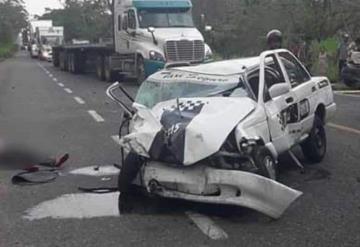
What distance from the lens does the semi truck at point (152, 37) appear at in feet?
77.7

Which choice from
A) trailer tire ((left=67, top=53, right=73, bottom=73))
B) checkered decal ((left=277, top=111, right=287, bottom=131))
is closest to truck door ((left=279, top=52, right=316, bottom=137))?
checkered decal ((left=277, top=111, right=287, bottom=131))

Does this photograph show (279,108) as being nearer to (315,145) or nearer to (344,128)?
(315,145)

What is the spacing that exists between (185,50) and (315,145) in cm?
1503

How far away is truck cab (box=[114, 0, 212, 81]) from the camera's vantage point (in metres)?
23.6

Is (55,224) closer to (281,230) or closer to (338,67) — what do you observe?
(281,230)

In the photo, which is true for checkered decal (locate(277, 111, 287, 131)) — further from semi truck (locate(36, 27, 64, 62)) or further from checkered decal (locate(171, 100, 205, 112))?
semi truck (locate(36, 27, 64, 62))

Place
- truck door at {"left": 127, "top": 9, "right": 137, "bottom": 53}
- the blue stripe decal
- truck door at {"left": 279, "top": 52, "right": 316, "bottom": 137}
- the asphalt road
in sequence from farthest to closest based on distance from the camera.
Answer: truck door at {"left": 127, "top": 9, "right": 137, "bottom": 53} → the blue stripe decal → truck door at {"left": 279, "top": 52, "right": 316, "bottom": 137} → the asphalt road

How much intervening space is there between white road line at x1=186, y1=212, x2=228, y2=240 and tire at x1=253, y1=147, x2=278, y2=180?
0.68 metres

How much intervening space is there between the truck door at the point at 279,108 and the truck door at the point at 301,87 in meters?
0.20

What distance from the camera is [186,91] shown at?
25.5 ft

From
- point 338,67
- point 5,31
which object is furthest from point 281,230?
point 5,31

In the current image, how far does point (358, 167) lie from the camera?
350 inches

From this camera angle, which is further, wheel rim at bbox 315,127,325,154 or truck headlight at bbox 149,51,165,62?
truck headlight at bbox 149,51,165,62

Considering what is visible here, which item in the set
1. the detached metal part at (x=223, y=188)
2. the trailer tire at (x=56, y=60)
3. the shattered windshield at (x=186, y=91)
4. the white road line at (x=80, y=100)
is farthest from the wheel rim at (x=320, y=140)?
the trailer tire at (x=56, y=60)
